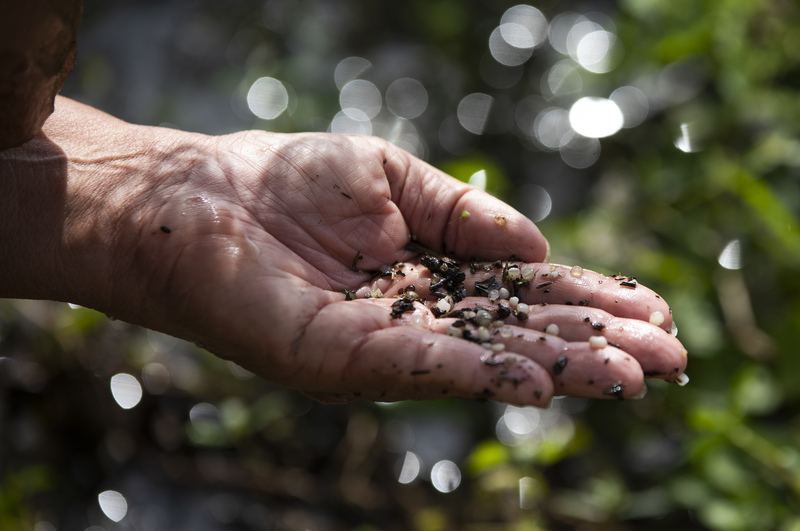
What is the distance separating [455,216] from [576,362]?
904 millimetres

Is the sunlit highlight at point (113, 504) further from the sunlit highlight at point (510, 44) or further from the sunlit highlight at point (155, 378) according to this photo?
the sunlit highlight at point (510, 44)

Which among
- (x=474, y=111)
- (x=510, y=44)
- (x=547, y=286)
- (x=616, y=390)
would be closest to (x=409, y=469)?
(x=547, y=286)

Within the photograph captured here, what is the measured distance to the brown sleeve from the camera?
1.70 meters

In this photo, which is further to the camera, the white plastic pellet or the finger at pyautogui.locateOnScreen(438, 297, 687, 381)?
the white plastic pellet

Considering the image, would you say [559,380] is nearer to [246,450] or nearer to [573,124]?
[246,450]

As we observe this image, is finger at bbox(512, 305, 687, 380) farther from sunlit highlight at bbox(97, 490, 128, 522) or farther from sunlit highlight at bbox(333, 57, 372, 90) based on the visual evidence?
sunlit highlight at bbox(333, 57, 372, 90)

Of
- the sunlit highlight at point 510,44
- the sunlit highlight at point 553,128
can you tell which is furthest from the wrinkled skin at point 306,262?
the sunlit highlight at point 510,44

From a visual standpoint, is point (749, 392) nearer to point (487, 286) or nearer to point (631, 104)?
point (487, 286)

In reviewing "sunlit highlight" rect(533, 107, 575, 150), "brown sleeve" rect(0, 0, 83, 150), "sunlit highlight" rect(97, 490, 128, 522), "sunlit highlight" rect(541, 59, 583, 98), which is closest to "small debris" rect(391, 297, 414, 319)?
"brown sleeve" rect(0, 0, 83, 150)

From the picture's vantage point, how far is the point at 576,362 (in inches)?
70.3

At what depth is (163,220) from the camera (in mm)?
2051

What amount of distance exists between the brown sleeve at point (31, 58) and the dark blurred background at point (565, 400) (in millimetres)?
1442

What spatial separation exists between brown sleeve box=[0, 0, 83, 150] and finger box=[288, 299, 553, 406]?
118 cm

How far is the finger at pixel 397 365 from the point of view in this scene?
5.65 ft
